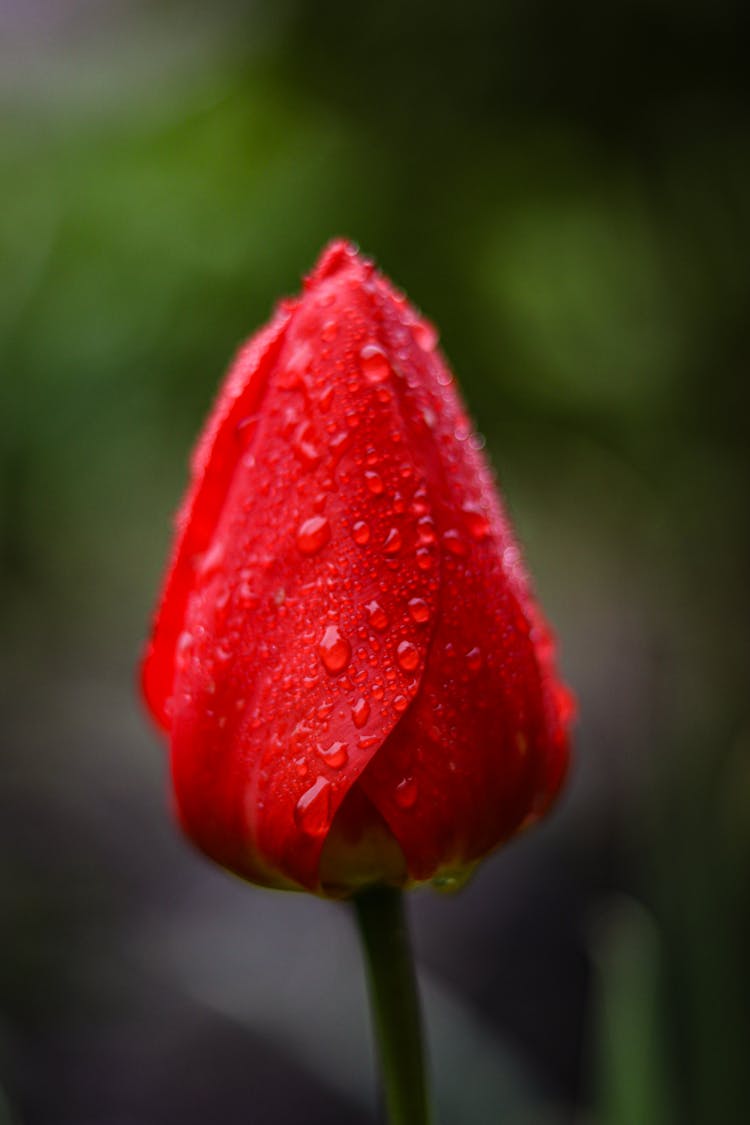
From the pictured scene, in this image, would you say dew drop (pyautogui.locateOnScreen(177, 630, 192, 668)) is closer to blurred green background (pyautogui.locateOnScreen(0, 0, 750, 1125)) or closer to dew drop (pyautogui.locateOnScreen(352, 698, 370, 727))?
dew drop (pyautogui.locateOnScreen(352, 698, 370, 727))

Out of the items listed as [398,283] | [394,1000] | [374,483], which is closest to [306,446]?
[374,483]

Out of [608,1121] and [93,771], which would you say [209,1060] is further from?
[608,1121]

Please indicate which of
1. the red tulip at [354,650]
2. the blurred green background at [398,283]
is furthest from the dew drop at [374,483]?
the blurred green background at [398,283]

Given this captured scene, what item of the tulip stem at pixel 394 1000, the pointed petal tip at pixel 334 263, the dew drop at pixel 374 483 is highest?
the pointed petal tip at pixel 334 263

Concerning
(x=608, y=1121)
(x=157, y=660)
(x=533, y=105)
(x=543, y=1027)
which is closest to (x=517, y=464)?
(x=533, y=105)

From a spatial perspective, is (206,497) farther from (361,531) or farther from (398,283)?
(398,283)

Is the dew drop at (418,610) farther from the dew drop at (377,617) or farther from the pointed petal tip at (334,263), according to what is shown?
the pointed petal tip at (334,263)
